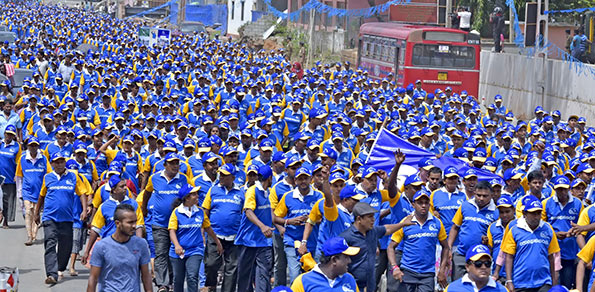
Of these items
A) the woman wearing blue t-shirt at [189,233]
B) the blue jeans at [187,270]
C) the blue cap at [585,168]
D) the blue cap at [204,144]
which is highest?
the blue cap at [585,168]

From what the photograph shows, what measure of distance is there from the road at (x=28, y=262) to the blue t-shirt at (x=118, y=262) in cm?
445

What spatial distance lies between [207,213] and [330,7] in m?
44.0

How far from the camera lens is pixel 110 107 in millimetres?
20797

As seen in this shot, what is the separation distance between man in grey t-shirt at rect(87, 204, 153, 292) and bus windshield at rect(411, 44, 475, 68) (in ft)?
76.0

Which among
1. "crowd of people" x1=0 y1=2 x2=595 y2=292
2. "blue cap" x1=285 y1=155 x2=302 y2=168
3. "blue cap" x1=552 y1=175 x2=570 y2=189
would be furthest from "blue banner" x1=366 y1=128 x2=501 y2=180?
"blue cap" x1=552 y1=175 x2=570 y2=189

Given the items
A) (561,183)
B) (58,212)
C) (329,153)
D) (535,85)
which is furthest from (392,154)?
(535,85)

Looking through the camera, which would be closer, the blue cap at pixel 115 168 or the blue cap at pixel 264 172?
the blue cap at pixel 264 172

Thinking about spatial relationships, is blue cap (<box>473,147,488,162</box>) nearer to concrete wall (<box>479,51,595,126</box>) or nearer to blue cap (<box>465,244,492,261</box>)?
blue cap (<box>465,244,492,261</box>)

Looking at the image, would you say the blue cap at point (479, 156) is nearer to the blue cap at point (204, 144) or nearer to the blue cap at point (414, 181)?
the blue cap at point (414, 181)

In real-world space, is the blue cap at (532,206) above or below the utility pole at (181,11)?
below

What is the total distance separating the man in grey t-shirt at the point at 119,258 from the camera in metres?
8.69

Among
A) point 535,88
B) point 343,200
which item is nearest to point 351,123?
point 343,200

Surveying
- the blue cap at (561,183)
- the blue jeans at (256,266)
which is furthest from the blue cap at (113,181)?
the blue cap at (561,183)

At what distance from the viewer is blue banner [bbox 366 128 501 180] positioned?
1493 centimetres
